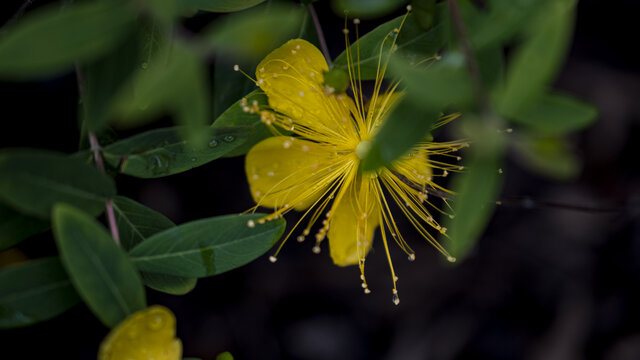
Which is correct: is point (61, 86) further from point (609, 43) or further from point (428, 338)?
point (609, 43)

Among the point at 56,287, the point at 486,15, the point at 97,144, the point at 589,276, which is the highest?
the point at 486,15

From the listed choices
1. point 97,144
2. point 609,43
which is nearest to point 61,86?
point 97,144

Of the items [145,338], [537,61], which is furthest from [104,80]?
[537,61]

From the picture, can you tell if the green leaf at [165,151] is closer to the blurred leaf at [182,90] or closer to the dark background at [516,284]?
the blurred leaf at [182,90]

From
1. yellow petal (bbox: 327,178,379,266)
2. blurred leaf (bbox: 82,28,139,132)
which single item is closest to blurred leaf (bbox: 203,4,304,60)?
blurred leaf (bbox: 82,28,139,132)

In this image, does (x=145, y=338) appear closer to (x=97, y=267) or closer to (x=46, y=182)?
(x=97, y=267)

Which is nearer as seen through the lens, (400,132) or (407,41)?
(400,132)
